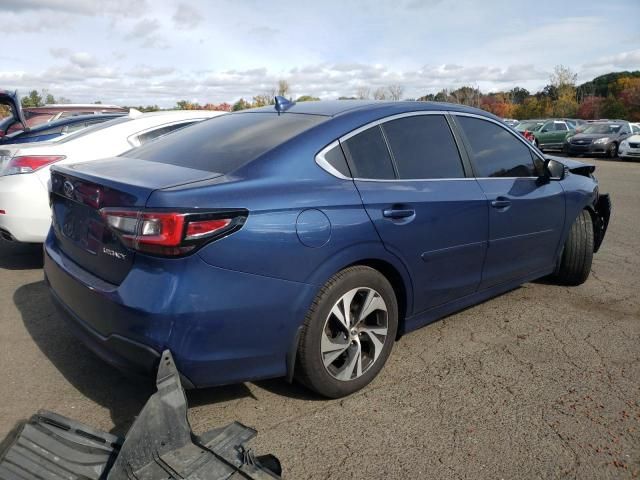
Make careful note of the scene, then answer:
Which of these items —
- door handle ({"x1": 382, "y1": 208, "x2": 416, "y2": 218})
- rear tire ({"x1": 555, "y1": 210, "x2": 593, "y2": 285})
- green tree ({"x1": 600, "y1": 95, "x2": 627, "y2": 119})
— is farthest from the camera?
green tree ({"x1": 600, "y1": 95, "x2": 627, "y2": 119})

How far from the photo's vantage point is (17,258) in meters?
5.80

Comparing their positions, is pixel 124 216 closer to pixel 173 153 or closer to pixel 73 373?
pixel 173 153

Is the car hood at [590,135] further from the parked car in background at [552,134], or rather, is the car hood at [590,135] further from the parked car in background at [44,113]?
the parked car in background at [44,113]

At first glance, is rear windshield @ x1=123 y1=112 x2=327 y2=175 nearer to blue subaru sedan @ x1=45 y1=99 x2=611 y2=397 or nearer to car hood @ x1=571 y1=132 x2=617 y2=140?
blue subaru sedan @ x1=45 y1=99 x2=611 y2=397

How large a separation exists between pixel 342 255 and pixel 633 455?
166cm

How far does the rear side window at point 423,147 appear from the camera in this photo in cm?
329

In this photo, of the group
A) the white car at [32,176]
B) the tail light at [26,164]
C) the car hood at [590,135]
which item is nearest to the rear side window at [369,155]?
the white car at [32,176]

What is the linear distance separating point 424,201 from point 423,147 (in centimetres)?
42

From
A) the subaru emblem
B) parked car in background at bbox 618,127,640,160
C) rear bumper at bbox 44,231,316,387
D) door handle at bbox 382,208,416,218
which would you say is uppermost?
the subaru emblem

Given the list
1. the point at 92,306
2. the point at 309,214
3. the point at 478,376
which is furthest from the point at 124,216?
the point at 478,376

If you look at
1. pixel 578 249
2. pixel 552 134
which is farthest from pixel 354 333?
pixel 552 134

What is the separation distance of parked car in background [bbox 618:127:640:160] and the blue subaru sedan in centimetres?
1917

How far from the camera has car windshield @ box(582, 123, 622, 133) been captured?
71.4 ft

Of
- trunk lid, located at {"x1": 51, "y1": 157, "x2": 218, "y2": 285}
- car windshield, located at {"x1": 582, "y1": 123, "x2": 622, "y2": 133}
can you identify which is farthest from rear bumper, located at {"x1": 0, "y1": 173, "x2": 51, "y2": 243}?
car windshield, located at {"x1": 582, "y1": 123, "x2": 622, "y2": 133}
